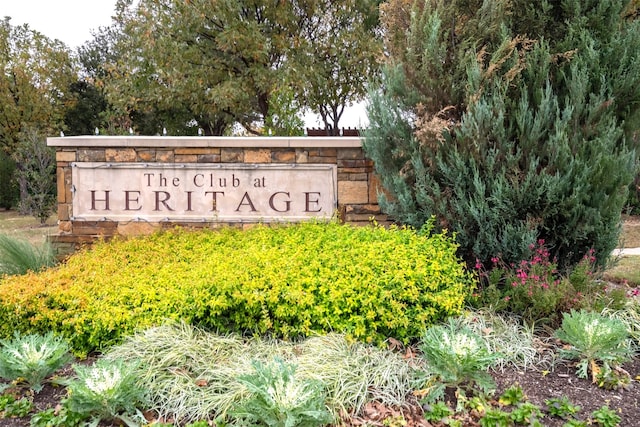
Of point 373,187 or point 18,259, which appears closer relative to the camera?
point 18,259

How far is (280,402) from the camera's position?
7.80 ft

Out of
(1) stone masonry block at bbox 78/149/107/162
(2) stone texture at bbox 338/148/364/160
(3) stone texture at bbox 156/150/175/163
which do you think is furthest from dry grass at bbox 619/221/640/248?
(1) stone masonry block at bbox 78/149/107/162

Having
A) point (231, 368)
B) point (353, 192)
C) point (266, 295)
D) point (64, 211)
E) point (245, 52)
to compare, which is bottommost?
point (231, 368)

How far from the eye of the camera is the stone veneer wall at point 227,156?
541 cm

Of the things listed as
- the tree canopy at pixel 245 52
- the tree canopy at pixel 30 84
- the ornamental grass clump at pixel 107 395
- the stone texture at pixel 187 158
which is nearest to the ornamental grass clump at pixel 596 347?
the ornamental grass clump at pixel 107 395

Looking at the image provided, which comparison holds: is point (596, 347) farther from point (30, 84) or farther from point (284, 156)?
point (30, 84)

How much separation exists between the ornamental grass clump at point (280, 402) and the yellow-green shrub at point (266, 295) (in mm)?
680

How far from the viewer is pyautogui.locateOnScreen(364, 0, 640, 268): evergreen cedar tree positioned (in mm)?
4156

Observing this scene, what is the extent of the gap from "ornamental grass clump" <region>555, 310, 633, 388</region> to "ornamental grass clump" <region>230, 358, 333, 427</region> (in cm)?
162

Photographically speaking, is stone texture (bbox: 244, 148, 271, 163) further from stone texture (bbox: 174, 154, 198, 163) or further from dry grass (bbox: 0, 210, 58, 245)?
dry grass (bbox: 0, 210, 58, 245)

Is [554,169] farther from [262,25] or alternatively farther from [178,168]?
[262,25]

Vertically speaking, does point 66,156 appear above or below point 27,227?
above

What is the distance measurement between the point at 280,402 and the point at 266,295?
0.94 meters

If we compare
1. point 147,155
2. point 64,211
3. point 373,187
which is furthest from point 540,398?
point 64,211
